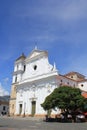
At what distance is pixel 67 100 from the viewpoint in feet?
105

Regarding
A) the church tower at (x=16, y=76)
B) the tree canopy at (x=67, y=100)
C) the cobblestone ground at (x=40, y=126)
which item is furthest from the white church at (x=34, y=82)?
the cobblestone ground at (x=40, y=126)

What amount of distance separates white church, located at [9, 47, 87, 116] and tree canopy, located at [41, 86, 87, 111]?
11761 mm

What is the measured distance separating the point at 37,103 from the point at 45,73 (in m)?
6.66

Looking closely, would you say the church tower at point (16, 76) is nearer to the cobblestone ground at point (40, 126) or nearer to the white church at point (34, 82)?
the white church at point (34, 82)

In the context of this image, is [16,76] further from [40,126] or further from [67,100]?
[40,126]

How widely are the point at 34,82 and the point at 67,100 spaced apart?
1981 centimetres

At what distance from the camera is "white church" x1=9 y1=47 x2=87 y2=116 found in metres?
47.0

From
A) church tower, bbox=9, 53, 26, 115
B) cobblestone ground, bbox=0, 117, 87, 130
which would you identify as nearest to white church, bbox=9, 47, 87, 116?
church tower, bbox=9, 53, 26, 115

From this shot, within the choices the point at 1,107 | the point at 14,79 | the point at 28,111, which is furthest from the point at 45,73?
the point at 1,107

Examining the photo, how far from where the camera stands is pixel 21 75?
57656 millimetres

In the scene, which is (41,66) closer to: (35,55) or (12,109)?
(35,55)

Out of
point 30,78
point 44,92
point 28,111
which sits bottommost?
point 28,111

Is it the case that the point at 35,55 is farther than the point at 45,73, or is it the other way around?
the point at 35,55

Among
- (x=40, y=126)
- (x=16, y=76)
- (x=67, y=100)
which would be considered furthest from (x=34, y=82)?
(x=40, y=126)
